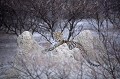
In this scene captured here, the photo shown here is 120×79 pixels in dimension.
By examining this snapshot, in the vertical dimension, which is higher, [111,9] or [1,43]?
[111,9]

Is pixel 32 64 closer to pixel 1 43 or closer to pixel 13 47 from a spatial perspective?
pixel 13 47

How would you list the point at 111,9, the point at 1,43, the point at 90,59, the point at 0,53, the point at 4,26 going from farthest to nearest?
the point at 111,9, the point at 4,26, the point at 1,43, the point at 0,53, the point at 90,59

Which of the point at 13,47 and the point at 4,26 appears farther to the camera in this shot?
the point at 4,26

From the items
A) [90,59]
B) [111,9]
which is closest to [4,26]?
[111,9]

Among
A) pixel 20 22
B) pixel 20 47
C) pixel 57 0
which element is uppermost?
pixel 57 0

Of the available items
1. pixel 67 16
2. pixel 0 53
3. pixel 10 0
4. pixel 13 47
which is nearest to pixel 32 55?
pixel 0 53

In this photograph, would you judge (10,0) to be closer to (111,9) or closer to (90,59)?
(111,9)

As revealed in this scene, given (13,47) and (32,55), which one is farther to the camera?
(13,47)

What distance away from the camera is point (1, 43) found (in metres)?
14.8

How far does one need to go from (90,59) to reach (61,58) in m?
0.86

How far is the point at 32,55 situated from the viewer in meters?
7.88

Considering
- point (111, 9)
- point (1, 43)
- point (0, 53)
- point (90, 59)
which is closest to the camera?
point (90, 59)

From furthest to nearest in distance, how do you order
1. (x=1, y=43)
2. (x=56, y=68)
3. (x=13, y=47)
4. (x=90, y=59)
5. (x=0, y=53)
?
1. (x=1, y=43)
2. (x=13, y=47)
3. (x=0, y=53)
4. (x=90, y=59)
5. (x=56, y=68)

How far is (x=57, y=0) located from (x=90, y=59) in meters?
7.73
